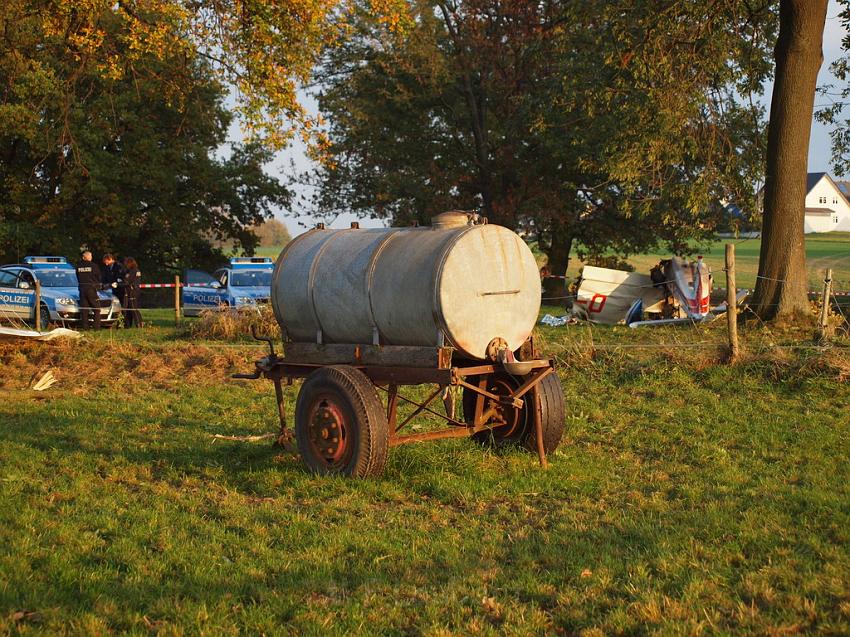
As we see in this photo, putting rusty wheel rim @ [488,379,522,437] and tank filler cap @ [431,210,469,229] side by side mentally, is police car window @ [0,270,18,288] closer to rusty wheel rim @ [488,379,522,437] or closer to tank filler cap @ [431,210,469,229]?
rusty wheel rim @ [488,379,522,437]

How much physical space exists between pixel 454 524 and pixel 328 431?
1.75 metres

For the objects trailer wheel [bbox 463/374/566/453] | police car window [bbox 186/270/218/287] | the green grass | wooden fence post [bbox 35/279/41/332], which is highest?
the green grass

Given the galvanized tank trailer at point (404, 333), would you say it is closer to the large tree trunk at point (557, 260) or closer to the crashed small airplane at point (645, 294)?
the crashed small airplane at point (645, 294)

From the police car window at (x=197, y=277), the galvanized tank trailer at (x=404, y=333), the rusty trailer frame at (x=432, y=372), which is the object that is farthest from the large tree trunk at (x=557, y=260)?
the galvanized tank trailer at (x=404, y=333)

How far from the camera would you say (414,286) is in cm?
831

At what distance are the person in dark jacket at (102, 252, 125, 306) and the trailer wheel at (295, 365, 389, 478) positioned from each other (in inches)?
754

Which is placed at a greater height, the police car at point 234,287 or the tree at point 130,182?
the tree at point 130,182

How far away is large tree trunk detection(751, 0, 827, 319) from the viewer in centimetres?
1867

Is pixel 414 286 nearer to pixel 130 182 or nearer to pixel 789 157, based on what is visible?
pixel 789 157

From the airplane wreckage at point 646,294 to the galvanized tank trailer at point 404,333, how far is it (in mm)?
12882

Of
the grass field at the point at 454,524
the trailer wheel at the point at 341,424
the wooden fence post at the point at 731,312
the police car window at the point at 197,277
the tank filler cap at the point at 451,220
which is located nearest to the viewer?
the grass field at the point at 454,524

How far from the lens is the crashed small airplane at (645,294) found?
2141cm

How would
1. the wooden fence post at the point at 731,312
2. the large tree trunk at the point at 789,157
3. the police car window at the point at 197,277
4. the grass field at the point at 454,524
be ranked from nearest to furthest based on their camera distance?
the grass field at the point at 454,524
the wooden fence post at the point at 731,312
the large tree trunk at the point at 789,157
the police car window at the point at 197,277

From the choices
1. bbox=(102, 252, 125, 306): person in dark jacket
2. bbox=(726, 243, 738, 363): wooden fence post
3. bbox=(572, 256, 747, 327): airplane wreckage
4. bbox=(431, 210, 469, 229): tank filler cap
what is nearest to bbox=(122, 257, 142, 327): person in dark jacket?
bbox=(102, 252, 125, 306): person in dark jacket
